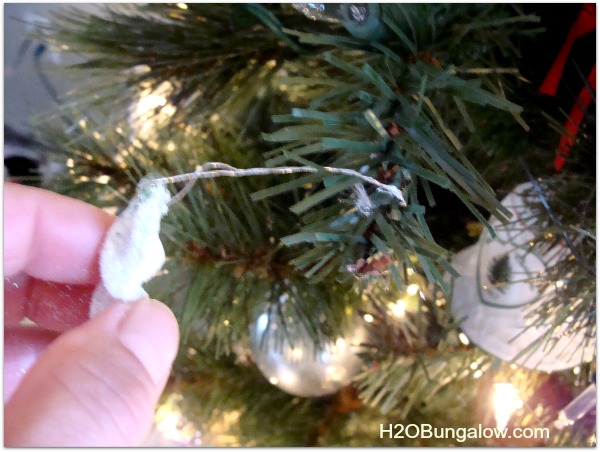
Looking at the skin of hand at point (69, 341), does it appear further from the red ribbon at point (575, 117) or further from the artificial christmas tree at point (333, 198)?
the red ribbon at point (575, 117)

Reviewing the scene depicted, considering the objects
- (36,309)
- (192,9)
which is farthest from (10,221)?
(192,9)

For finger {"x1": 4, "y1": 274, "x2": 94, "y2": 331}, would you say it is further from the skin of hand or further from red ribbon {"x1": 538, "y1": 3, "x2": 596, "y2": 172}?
red ribbon {"x1": 538, "y1": 3, "x2": 596, "y2": 172}

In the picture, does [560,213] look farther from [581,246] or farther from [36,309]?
[36,309]

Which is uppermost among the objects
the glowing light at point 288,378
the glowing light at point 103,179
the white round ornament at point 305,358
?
the glowing light at point 103,179

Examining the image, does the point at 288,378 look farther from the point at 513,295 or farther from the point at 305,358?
the point at 513,295

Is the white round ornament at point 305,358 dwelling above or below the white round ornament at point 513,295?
below

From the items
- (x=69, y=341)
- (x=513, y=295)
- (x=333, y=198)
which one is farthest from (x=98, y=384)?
(x=513, y=295)

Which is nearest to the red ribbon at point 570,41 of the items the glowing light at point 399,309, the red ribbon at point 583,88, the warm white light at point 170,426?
the red ribbon at point 583,88
